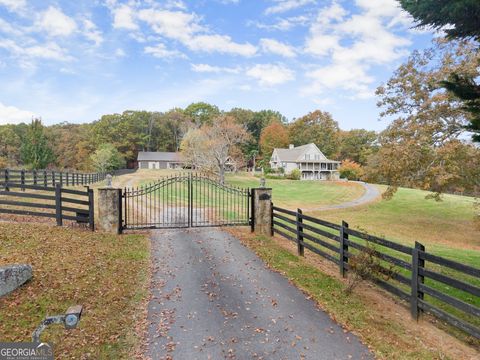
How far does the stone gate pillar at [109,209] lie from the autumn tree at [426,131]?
14.2m

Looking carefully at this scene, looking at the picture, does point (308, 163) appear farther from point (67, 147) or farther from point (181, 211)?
point (67, 147)

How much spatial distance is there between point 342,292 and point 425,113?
13664mm

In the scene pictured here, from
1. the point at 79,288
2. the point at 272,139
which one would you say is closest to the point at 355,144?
the point at 272,139

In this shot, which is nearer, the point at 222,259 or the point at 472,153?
the point at 222,259

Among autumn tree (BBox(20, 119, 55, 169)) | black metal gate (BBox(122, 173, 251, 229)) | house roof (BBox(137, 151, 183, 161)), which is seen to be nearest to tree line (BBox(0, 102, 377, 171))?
house roof (BBox(137, 151, 183, 161))

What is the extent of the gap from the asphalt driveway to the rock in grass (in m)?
2.54

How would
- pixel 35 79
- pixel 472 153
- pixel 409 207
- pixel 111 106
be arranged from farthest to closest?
1. pixel 111 106
2. pixel 409 207
3. pixel 35 79
4. pixel 472 153

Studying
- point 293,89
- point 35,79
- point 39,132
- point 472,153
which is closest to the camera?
point 472,153

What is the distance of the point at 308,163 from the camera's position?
5816cm

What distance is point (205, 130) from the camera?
3784cm

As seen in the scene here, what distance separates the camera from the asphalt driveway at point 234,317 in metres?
4.32

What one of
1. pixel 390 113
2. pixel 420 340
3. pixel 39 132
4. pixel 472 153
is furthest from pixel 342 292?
pixel 39 132

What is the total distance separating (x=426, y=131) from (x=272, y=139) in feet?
172

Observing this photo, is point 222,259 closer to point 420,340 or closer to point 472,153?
point 420,340
